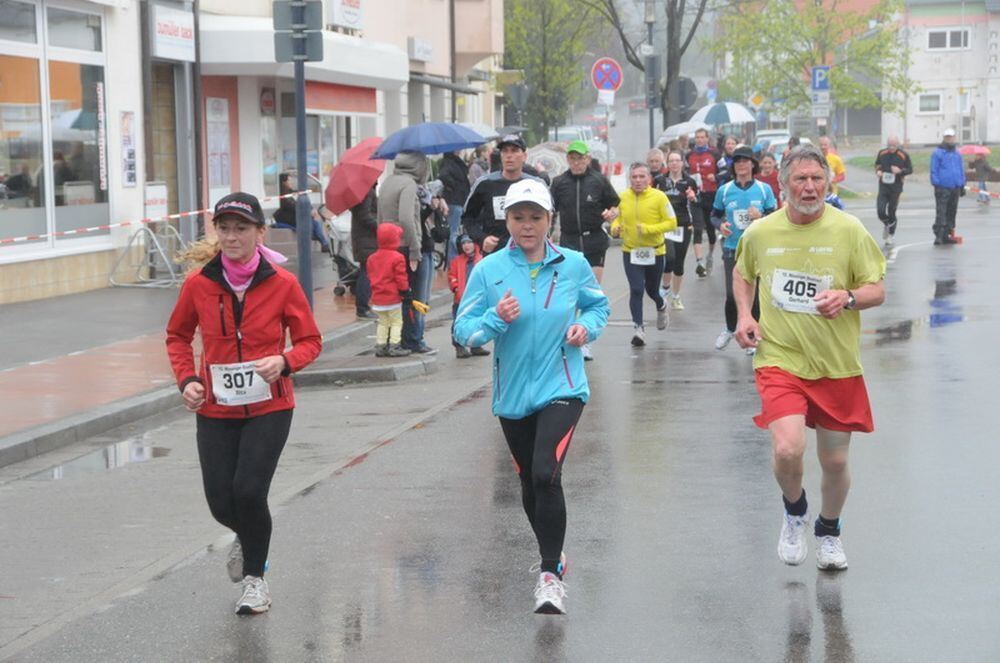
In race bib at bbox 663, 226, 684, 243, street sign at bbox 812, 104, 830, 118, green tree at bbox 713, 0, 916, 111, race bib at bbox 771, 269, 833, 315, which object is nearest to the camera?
race bib at bbox 771, 269, 833, 315

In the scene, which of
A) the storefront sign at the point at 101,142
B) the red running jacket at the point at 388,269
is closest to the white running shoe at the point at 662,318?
the red running jacket at the point at 388,269

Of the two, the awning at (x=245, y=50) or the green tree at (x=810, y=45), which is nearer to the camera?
the awning at (x=245, y=50)

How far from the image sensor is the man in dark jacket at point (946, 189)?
2711 cm

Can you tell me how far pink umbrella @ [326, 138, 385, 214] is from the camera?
55.8 feet

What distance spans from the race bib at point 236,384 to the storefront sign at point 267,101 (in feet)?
68.7

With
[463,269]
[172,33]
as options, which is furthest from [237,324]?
[172,33]

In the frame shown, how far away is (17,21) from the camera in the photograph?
19.2 meters

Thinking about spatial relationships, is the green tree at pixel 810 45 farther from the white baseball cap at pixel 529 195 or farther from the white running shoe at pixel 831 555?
the white baseball cap at pixel 529 195

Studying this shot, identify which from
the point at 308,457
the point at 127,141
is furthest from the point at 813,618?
the point at 127,141

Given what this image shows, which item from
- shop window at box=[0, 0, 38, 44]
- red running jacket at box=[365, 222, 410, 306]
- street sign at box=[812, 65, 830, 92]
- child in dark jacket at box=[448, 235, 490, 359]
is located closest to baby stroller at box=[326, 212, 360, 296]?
shop window at box=[0, 0, 38, 44]

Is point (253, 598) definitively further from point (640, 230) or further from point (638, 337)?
point (640, 230)

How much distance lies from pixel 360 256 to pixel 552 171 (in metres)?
10.6

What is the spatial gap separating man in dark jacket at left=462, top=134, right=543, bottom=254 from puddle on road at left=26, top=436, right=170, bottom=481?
3280 millimetres

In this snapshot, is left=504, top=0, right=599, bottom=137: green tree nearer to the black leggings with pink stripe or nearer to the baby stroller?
the baby stroller
